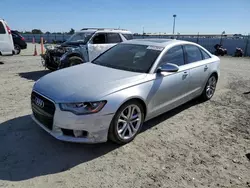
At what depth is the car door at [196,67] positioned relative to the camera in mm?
4730

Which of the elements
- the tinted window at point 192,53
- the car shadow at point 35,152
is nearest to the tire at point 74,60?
the car shadow at point 35,152

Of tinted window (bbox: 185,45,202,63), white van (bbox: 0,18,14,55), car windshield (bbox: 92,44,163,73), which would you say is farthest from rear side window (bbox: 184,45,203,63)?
white van (bbox: 0,18,14,55)

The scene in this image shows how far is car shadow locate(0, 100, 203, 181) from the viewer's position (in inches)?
111

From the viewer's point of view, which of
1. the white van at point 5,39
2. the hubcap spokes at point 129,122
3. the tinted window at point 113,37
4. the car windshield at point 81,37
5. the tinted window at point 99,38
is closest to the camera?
the hubcap spokes at point 129,122

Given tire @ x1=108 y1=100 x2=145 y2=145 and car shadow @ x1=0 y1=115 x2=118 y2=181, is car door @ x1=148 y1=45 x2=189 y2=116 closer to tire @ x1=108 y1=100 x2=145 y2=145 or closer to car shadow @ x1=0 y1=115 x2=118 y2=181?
tire @ x1=108 y1=100 x2=145 y2=145

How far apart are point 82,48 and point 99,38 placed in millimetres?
969

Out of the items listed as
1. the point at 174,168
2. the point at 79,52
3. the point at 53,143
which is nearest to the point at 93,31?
the point at 79,52

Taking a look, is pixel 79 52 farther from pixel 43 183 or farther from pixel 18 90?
pixel 43 183

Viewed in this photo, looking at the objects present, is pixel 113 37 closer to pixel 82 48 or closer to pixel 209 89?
pixel 82 48

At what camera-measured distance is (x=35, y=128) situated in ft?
12.7

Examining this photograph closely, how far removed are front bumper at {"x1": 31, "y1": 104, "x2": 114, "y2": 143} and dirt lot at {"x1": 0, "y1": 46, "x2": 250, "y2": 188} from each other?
301 millimetres

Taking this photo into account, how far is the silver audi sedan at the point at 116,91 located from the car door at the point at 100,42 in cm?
320

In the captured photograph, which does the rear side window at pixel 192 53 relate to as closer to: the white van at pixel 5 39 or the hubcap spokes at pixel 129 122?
the hubcap spokes at pixel 129 122

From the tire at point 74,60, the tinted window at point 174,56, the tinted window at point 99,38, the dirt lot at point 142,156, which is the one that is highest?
the tinted window at point 99,38
